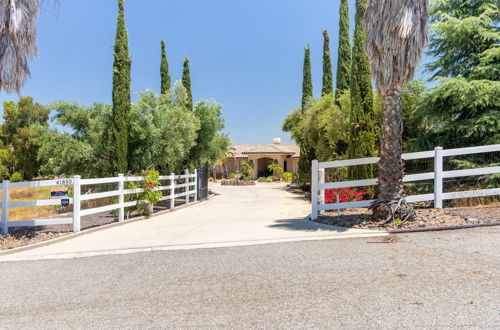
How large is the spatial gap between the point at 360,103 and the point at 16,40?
1148cm

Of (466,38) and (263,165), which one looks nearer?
(466,38)

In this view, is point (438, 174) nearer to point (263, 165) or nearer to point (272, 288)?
point (272, 288)

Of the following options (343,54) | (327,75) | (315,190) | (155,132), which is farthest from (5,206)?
(327,75)

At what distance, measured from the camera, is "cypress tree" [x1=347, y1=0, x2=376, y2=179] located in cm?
1352

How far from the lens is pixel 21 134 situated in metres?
31.6

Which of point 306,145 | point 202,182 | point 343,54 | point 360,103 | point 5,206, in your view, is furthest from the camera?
point 306,145

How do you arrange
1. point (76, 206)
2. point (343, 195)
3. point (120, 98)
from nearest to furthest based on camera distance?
point (76, 206) → point (343, 195) → point (120, 98)

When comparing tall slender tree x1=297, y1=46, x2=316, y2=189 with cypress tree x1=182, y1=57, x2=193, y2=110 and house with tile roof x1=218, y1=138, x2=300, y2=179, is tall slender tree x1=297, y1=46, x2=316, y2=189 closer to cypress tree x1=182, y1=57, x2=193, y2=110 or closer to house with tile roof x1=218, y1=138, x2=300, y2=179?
cypress tree x1=182, y1=57, x2=193, y2=110

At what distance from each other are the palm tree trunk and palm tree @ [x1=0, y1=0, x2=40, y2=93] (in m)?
8.24

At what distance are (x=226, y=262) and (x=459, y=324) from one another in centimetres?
315

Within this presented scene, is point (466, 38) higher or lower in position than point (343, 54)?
lower

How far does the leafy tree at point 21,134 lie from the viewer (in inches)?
1246

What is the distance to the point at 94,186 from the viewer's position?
15133 mm

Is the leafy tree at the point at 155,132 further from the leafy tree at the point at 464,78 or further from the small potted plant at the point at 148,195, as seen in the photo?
the leafy tree at the point at 464,78
